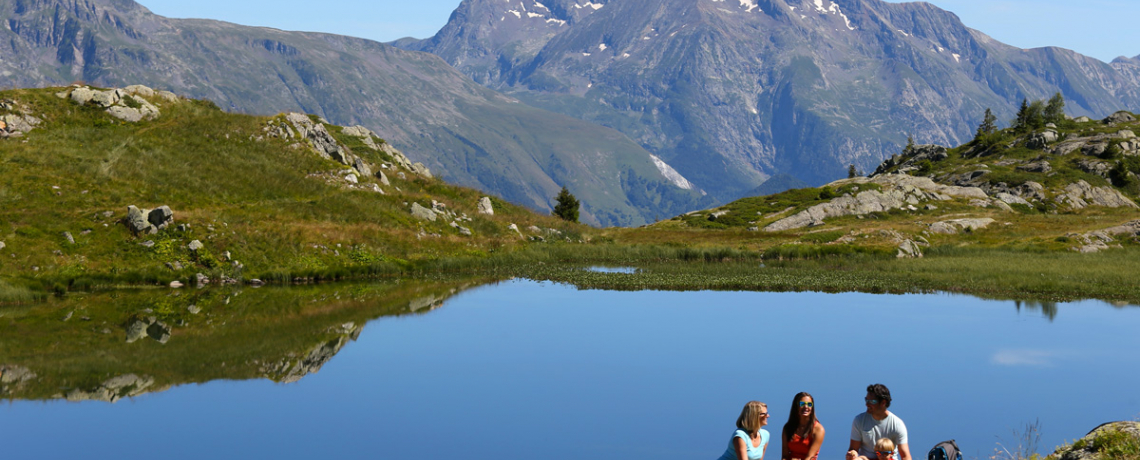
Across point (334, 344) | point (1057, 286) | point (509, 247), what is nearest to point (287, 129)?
point (509, 247)

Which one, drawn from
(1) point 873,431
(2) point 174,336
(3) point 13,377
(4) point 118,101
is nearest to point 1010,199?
(4) point 118,101

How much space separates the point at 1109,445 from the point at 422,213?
72503mm

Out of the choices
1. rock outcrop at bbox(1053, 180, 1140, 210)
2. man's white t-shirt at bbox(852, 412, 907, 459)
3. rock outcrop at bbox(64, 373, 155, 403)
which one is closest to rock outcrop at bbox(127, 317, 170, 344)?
rock outcrop at bbox(64, 373, 155, 403)

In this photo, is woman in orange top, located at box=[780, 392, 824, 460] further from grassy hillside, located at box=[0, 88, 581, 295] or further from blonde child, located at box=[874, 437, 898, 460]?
grassy hillside, located at box=[0, 88, 581, 295]

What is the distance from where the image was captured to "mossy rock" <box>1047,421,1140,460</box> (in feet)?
56.1

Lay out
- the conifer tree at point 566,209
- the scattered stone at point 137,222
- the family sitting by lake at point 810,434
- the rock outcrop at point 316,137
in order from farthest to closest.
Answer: the conifer tree at point 566,209 < the rock outcrop at point 316,137 < the scattered stone at point 137,222 < the family sitting by lake at point 810,434

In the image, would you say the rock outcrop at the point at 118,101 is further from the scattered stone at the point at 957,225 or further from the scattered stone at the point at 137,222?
the scattered stone at the point at 957,225

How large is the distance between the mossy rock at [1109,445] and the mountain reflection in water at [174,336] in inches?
1001

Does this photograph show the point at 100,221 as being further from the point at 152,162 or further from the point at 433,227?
the point at 433,227

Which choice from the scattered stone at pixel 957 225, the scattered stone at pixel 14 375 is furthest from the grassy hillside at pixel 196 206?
the scattered stone at pixel 957 225

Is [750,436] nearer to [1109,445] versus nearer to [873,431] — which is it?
[873,431]

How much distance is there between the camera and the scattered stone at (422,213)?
84625mm

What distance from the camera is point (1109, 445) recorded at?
1764cm

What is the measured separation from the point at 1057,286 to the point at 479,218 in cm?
5453
